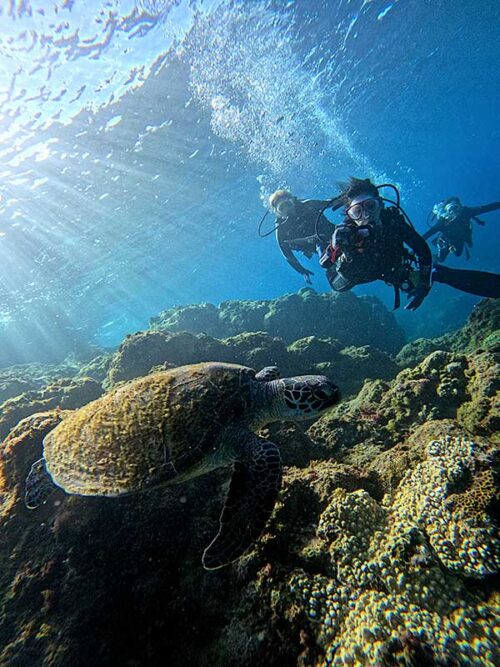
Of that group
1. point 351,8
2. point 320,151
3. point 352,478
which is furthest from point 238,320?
point 320,151

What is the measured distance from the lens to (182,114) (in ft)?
45.8

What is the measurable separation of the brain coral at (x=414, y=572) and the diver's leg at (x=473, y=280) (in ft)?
16.3

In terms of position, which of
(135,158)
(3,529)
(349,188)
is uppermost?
(135,158)

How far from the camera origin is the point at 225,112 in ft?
50.3

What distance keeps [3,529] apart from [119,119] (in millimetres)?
14856

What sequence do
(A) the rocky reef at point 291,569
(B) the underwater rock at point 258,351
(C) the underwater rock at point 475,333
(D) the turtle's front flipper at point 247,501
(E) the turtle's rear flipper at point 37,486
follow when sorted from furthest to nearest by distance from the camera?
1. (B) the underwater rock at point 258,351
2. (C) the underwater rock at point 475,333
3. (E) the turtle's rear flipper at point 37,486
4. (D) the turtle's front flipper at point 247,501
5. (A) the rocky reef at point 291,569

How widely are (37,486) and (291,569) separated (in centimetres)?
262

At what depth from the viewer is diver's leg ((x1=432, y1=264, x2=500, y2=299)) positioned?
6.16m

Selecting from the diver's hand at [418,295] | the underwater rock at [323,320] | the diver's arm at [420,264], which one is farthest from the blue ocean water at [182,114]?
the diver's hand at [418,295]

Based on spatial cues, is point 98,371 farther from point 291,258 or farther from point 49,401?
point 291,258

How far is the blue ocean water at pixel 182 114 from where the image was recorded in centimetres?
1017

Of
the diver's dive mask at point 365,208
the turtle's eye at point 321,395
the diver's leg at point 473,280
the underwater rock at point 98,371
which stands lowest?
the underwater rock at point 98,371

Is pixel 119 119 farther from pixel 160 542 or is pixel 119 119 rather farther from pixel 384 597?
pixel 384 597

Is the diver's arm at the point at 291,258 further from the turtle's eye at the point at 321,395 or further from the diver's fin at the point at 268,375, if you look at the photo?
the turtle's eye at the point at 321,395
